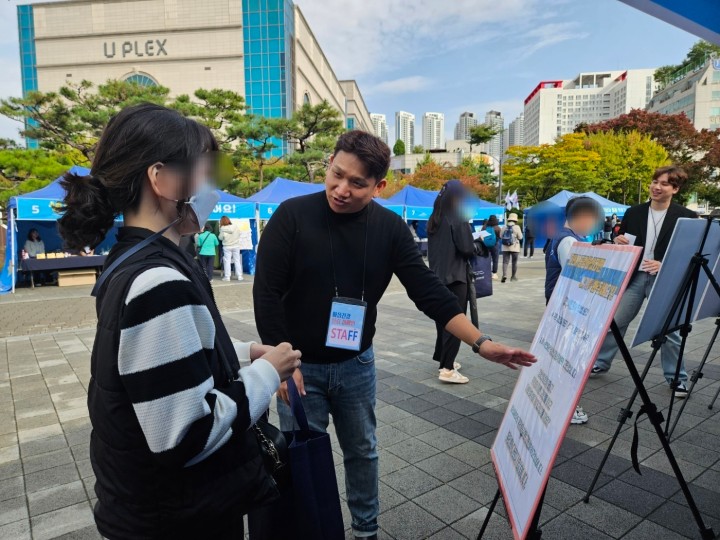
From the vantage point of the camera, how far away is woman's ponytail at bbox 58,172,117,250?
3.76 ft

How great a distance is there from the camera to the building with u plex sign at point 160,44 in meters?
53.4

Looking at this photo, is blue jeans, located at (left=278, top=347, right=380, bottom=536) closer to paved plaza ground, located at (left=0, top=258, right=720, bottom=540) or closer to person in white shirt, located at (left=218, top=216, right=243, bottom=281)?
paved plaza ground, located at (left=0, top=258, right=720, bottom=540)

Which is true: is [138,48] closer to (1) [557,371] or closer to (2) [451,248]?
(2) [451,248]

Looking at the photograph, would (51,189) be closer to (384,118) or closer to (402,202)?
(402,202)

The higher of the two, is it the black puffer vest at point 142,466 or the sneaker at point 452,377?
the black puffer vest at point 142,466

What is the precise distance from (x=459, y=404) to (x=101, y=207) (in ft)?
11.5

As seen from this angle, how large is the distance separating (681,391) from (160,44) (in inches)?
2534

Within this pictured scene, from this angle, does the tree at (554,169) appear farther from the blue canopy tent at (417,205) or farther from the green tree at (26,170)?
the green tree at (26,170)

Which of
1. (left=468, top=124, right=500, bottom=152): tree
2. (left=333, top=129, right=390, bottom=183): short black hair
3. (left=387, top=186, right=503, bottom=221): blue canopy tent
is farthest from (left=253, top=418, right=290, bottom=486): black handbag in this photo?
(left=468, top=124, right=500, bottom=152): tree

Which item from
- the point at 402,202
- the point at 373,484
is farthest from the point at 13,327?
the point at 402,202

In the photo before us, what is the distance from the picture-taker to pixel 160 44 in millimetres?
55375

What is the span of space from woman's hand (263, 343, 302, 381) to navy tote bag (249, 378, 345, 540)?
0.18 metres

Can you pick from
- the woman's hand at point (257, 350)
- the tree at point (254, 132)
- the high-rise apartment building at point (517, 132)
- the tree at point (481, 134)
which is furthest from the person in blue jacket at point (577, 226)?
the high-rise apartment building at point (517, 132)

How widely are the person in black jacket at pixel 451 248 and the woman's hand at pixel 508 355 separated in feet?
Result: 8.25
